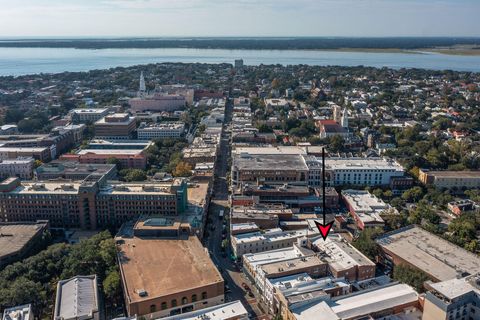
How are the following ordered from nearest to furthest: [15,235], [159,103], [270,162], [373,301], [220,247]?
[373,301] → [15,235] → [220,247] → [270,162] → [159,103]

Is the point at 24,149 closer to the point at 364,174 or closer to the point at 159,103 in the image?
the point at 159,103

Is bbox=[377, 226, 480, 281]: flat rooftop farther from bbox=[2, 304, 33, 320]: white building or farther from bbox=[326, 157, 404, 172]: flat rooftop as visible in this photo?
bbox=[2, 304, 33, 320]: white building

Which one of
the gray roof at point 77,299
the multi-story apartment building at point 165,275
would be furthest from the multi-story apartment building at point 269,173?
the gray roof at point 77,299

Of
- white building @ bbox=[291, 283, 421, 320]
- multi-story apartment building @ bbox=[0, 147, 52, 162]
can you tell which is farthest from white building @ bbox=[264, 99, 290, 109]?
white building @ bbox=[291, 283, 421, 320]

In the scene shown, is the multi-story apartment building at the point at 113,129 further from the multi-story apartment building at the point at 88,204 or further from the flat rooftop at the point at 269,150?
the multi-story apartment building at the point at 88,204

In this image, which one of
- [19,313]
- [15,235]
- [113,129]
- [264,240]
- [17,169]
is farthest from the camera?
[113,129]

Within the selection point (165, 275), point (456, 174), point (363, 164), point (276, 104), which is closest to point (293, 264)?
point (165, 275)
